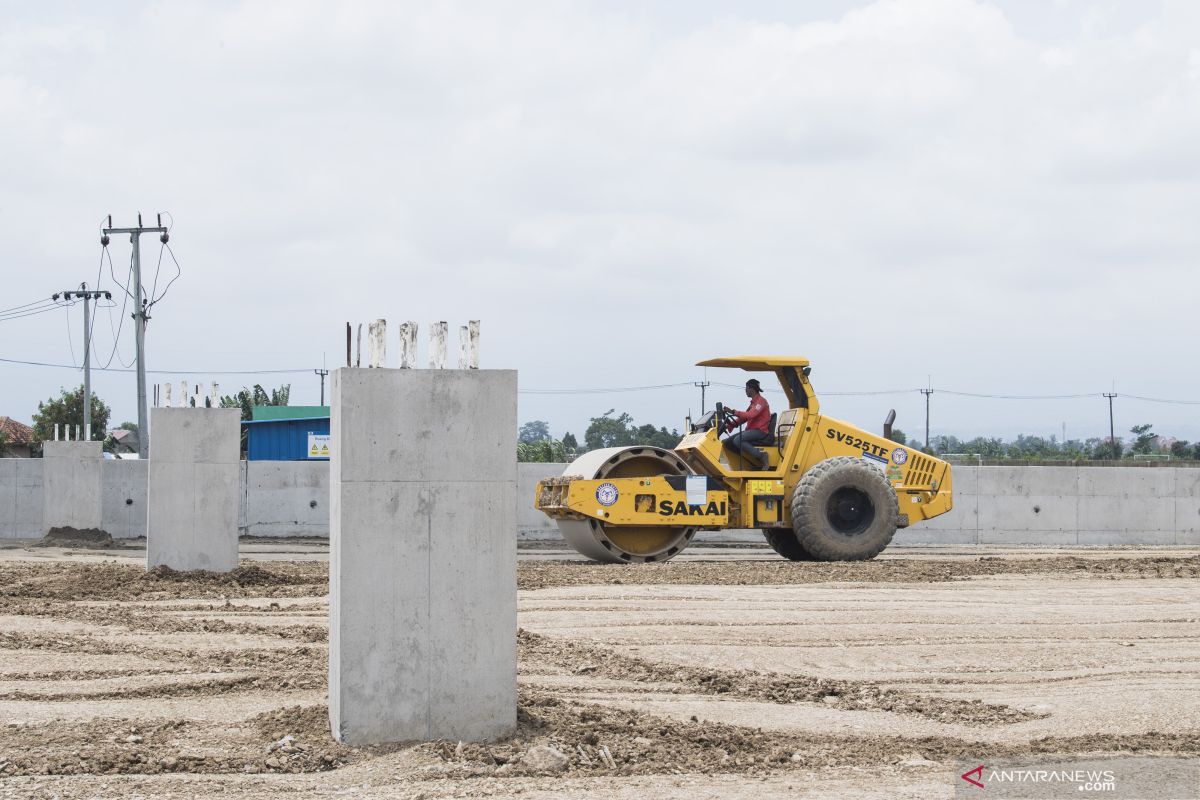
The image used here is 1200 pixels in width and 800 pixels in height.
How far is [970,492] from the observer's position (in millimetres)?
26656

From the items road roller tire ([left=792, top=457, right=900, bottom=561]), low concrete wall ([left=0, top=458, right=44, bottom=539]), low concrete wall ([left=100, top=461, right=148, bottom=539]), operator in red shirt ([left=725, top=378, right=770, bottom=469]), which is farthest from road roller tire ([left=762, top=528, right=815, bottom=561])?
low concrete wall ([left=0, top=458, right=44, bottom=539])

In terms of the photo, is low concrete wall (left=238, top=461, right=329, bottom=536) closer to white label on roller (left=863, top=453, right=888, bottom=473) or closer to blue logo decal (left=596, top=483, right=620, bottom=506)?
blue logo decal (left=596, top=483, right=620, bottom=506)

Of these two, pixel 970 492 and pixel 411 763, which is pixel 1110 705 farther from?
pixel 970 492

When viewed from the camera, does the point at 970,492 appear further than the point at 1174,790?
Yes

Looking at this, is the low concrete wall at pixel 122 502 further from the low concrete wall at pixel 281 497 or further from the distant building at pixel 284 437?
the distant building at pixel 284 437

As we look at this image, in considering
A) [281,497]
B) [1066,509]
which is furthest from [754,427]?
[281,497]

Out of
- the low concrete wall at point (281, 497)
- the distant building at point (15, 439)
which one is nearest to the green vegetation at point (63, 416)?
the distant building at point (15, 439)

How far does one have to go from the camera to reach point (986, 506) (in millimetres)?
26766

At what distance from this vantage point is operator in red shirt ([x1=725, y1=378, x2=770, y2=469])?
775 inches

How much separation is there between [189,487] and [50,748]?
31.3 ft

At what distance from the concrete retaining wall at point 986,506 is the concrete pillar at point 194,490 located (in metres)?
9.37

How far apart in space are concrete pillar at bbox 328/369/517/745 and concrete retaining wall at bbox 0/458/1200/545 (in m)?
18.4

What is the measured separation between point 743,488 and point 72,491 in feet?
44.3

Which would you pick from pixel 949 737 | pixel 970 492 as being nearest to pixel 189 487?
pixel 949 737
